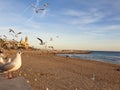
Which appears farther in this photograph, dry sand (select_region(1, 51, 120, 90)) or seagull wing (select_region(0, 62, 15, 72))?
dry sand (select_region(1, 51, 120, 90))

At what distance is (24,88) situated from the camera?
8852mm

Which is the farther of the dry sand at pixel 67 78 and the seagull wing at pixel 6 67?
the dry sand at pixel 67 78

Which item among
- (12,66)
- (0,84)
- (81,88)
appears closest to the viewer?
(0,84)

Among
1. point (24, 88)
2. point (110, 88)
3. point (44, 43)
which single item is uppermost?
point (44, 43)

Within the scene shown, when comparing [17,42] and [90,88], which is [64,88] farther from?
[17,42]

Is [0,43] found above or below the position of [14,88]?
above

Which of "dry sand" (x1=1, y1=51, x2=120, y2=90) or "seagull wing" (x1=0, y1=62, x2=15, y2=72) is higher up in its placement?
"seagull wing" (x1=0, y1=62, x2=15, y2=72)

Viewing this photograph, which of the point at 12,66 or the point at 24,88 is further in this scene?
the point at 12,66

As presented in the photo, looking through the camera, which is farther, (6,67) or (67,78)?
(67,78)

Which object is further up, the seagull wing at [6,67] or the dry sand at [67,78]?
the seagull wing at [6,67]

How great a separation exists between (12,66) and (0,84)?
1.39 metres

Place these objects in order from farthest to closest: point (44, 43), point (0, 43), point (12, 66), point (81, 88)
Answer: point (0, 43)
point (44, 43)
point (81, 88)
point (12, 66)

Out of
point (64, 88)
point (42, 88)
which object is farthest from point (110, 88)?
point (42, 88)

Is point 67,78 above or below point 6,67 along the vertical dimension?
below
